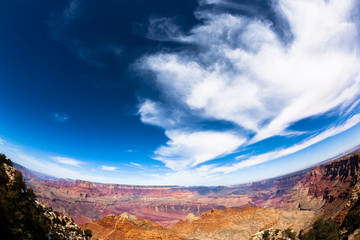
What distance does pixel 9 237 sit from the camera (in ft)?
40.5

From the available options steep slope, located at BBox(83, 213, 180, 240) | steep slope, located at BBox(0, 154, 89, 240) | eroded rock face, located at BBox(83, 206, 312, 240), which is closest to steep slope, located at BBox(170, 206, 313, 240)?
eroded rock face, located at BBox(83, 206, 312, 240)

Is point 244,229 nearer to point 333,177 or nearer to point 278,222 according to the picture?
point 278,222

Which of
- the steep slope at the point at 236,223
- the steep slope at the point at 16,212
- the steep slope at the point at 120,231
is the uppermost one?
the steep slope at the point at 16,212

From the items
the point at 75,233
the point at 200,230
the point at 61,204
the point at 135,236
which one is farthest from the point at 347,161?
the point at 61,204

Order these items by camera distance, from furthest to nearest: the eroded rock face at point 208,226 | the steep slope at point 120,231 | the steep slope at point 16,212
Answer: the eroded rock face at point 208,226, the steep slope at point 120,231, the steep slope at point 16,212

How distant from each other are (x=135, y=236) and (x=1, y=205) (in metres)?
57.8

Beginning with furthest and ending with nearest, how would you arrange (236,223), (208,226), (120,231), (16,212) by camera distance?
(208,226), (236,223), (120,231), (16,212)

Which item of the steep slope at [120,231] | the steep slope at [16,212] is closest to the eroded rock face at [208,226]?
the steep slope at [120,231]

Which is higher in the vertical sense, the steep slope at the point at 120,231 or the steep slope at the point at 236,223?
the steep slope at the point at 120,231

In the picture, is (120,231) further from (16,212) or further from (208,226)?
(16,212)

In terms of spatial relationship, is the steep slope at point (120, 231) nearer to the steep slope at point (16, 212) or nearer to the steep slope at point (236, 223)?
the steep slope at point (236, 223)

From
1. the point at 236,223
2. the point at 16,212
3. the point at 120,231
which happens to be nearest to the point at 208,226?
the point at 236,223

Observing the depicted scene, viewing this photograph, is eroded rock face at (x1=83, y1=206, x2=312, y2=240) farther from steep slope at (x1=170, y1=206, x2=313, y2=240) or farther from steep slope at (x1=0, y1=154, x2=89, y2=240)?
steep slope at (x1=0, y1=154, x2=89, y2=240)

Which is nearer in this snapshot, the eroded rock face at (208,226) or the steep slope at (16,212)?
the steep slope at (16,212)
